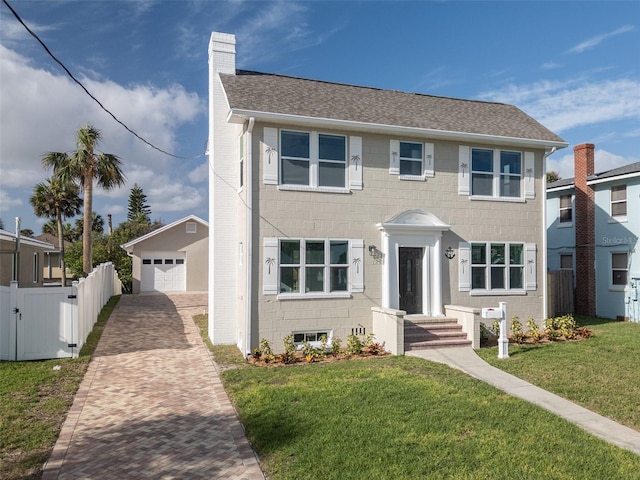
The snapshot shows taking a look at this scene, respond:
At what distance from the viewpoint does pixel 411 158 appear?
519 inches

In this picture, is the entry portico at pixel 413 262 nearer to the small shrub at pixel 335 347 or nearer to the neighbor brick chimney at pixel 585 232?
the small shrub at pixel 335 347

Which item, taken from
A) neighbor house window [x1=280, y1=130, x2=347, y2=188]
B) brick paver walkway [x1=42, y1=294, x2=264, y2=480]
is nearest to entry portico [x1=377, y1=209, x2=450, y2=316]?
neighbor house window [x1=280, y1=130, x2=347, y2=188]

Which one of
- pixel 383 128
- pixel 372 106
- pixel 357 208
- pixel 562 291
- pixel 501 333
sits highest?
pixel 372 106

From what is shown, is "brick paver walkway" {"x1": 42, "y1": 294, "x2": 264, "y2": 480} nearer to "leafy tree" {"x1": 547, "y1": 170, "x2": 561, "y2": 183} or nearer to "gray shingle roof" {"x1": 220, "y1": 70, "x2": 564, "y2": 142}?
"gray shingle roof" {"x1": 220, "y1": 70, "x2": 564, "y2": 142}

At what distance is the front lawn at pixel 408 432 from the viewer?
520cm

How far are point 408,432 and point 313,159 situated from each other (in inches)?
297

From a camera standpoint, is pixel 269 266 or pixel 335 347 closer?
pixel 335 347

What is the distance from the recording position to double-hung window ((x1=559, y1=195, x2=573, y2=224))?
20688mm

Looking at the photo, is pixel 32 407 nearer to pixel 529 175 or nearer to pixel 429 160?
pixel 429 160

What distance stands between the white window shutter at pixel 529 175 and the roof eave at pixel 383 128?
0.34 meters

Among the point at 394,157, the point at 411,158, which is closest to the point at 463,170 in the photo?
the point at 411,158

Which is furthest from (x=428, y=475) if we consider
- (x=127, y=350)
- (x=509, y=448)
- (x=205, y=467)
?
(x=127, y=350)

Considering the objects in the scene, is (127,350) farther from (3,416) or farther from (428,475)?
(428,475)

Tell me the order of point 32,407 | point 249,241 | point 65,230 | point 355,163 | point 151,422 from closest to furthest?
1. point 151,422
2. point 32,407
3. point 249,241
4. point 355,163
5. point 65,230
